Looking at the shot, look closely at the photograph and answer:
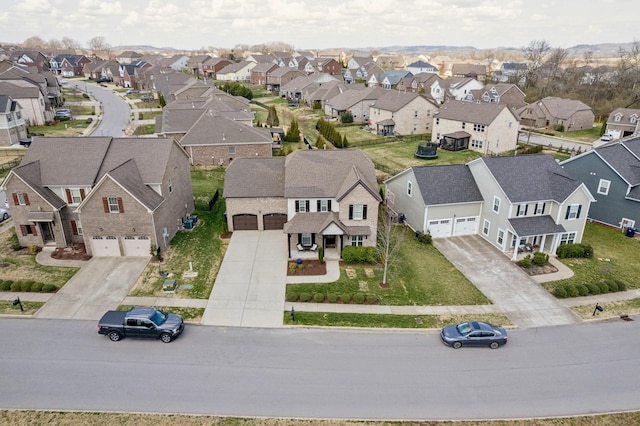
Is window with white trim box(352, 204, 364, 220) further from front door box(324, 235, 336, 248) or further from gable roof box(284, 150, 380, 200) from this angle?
front door box(324, 235, 336, 248)

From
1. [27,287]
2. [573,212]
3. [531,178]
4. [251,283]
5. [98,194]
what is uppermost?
[531,178]

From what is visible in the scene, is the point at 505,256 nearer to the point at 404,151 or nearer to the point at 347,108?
the point at 404,151

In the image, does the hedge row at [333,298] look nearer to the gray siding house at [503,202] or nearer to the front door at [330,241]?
the front door at [330,241]

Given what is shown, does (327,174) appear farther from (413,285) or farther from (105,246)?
(105,246)

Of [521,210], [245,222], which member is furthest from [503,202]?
[245,222]

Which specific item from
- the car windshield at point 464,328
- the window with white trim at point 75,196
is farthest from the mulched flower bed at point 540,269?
the window with white trim at point 75,196

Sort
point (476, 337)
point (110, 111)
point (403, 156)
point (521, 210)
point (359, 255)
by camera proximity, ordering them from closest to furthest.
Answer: point (476, 337) → point (359, 255) → point (521, 210) → point (403, 156) → point (110, 111)
